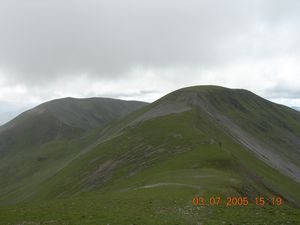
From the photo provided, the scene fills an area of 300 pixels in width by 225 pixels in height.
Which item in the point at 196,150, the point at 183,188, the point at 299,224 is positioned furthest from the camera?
the point at 196,150

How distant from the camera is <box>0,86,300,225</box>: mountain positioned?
Result: 29.1m

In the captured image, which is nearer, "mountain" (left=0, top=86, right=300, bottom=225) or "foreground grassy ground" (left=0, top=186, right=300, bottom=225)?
"foreground grassy ground" (left=0, top=186, right=300, bottom=225)

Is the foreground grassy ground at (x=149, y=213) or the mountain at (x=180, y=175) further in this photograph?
the mountain at (x=180, y=175)

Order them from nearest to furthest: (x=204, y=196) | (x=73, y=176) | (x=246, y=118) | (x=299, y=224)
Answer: (x=299, y=224) → (x=204, y=196) → (x=73, y=176) → (x=246, y=118)

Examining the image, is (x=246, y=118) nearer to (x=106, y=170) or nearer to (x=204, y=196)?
(x=106, y=170)

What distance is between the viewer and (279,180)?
284 ft

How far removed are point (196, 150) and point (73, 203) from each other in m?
40.4

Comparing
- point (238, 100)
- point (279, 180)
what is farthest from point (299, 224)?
point (238, 100)

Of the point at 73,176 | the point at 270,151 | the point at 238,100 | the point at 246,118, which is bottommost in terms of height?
the point at 73,176

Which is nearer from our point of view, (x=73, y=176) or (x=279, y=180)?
(x=279, y=180)

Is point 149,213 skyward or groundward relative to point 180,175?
groundward

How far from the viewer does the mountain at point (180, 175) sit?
95.3ft

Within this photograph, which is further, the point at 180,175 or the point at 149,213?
the point at 180,175

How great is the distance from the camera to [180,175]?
169 ft
